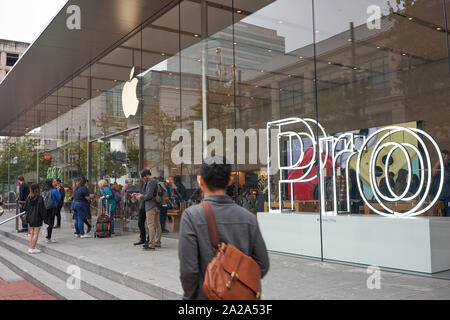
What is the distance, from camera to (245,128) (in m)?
9.12

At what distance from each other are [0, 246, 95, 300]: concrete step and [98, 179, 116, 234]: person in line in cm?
251

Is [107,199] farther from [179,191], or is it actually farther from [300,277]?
Answer: [300,277]

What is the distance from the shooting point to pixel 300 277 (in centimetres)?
568

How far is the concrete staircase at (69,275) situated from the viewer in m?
5.49

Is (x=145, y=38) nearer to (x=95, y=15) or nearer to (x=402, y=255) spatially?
(x=95, y=15)

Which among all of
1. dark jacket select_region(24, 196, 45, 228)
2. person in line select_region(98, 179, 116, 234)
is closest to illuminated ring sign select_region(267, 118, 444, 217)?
person in line select_region(98, 179, 116, 234)

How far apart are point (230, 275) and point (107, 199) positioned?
31.2ft

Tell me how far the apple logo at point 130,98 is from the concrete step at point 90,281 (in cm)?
553

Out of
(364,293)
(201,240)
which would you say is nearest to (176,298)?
(364,293)

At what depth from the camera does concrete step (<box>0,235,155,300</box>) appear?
18.1ft

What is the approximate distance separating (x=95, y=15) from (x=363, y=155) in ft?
27.2

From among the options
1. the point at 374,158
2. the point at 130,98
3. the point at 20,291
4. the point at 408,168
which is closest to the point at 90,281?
the point at 20,291

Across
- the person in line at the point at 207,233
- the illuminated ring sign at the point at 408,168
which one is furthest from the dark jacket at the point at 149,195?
the person in line at the point at 207,233

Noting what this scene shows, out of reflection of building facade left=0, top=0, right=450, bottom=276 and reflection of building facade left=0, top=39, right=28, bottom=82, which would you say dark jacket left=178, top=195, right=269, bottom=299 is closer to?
reflection of building facade left=0, top=0, right=450, bottom=276
